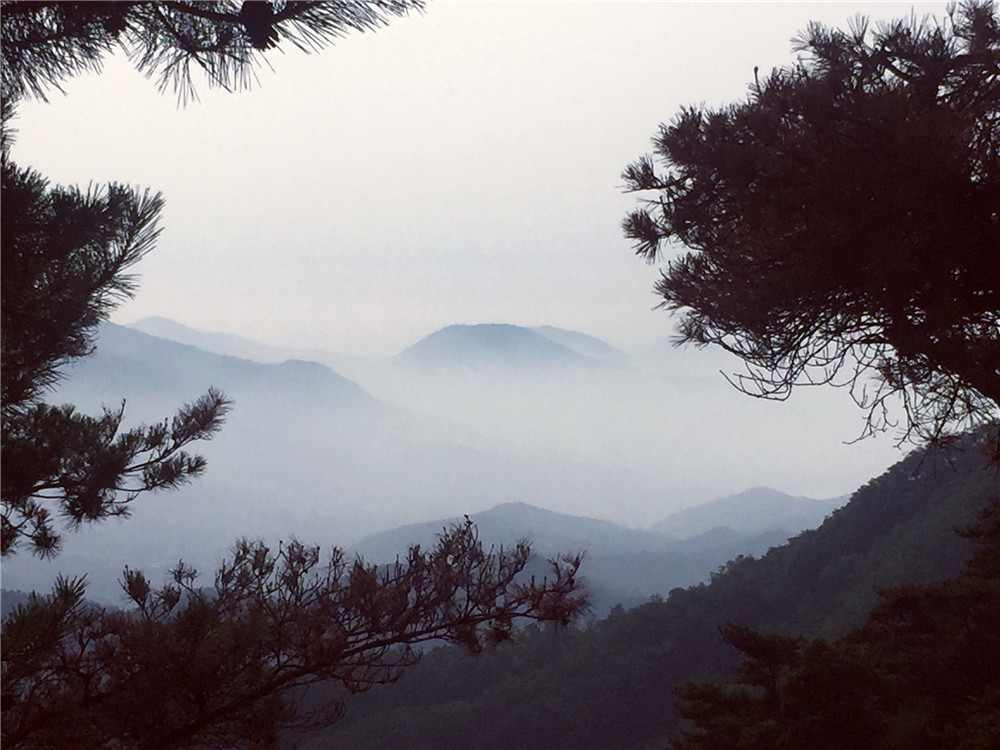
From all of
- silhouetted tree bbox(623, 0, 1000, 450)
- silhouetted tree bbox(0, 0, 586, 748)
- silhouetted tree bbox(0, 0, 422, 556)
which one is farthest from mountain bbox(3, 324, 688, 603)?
silhouetted tree bbox(623, 0, 1000, 450)

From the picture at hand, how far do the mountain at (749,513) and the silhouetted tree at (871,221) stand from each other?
379ft

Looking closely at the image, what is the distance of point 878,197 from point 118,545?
430 ft

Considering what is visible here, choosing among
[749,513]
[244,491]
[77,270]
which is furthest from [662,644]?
[244,491]

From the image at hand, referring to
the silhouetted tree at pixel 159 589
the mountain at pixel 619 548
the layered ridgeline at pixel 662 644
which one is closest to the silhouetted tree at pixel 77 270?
the silhouetted tree at pixel 159 589

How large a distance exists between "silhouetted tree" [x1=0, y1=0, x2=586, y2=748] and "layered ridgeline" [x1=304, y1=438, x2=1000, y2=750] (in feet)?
63.2

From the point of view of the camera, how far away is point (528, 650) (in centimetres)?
2980

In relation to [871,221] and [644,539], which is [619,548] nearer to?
[644,539]

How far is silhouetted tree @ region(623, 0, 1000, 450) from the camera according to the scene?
10.2 feet

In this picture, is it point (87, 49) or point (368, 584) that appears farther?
point (368, 584)

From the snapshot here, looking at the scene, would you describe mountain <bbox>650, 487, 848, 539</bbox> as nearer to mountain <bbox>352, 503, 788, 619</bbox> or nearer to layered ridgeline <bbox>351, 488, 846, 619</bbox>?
layered ridgeline <bbox>351, 488, 846, 619</bbox>

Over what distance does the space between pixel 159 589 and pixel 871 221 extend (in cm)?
447

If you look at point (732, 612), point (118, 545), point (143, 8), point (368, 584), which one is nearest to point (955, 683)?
point (368, 584)

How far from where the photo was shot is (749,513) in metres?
132

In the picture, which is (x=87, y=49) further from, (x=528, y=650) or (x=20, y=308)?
(x=528, y=650)
